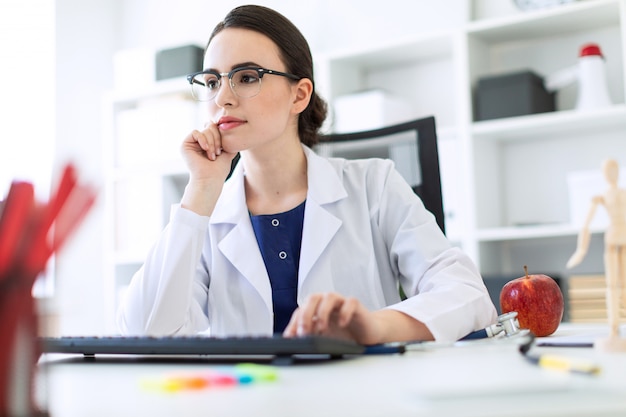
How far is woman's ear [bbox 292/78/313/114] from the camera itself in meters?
1.79

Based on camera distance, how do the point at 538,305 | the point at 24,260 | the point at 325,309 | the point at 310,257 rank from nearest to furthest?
the point at 24,260 < the point at 325,309 < the point at 538,305 < the point at 310,257

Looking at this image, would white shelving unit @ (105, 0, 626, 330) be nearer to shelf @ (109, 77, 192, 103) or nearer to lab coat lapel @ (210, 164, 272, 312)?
shelf @ (109, 77, 192, 103)

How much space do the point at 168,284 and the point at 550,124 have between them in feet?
6.61

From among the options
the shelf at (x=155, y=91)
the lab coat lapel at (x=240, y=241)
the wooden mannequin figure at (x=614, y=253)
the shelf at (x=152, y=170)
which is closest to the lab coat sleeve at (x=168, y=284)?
the lab coat lapel at (x=240, y=241)

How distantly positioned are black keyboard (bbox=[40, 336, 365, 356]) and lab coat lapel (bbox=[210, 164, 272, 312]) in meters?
0.64

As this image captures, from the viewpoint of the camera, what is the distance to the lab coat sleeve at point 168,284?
55.3 inches

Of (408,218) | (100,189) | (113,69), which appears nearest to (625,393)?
(100,189)

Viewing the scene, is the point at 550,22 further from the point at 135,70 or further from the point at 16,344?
the point at 16,344

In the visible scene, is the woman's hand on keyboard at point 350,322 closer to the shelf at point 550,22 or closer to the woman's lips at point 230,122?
the woman's lips at point 230,122

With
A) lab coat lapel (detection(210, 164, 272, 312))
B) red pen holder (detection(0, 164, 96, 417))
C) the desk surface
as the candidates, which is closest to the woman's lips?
lab coat lapel (detection(210, 164, 272, 312))

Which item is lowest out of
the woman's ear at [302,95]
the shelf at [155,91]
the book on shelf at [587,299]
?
the book on shelf at [587,299]

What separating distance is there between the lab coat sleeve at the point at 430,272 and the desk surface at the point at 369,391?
10.3 inches

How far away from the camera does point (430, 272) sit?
1.38m

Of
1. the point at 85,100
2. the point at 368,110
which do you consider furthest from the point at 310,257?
the point at 85,100
